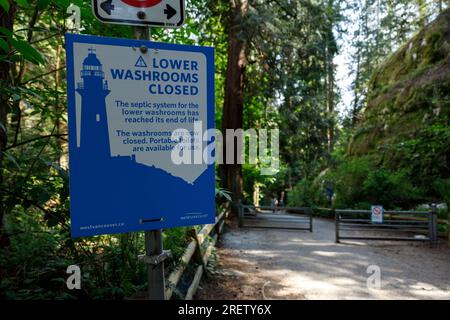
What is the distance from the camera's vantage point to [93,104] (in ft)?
6.01

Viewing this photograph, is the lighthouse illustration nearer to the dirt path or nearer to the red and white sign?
the red and white sign

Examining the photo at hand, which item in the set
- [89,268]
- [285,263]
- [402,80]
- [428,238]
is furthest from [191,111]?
[402,80]

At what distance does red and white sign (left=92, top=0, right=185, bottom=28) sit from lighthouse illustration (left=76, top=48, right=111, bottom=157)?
259 millimetres

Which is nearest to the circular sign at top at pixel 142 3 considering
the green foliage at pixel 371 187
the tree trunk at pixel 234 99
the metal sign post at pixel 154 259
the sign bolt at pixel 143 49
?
the metal sign post at pixel 154 259

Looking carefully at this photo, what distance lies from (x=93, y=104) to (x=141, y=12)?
0.59 m

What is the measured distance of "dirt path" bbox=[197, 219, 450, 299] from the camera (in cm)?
568

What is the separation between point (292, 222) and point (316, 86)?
6.94m

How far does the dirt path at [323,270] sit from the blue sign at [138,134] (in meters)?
4.01

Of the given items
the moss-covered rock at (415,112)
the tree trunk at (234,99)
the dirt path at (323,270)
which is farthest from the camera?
the tree trunk at (234,99)

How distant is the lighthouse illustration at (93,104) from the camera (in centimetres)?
182

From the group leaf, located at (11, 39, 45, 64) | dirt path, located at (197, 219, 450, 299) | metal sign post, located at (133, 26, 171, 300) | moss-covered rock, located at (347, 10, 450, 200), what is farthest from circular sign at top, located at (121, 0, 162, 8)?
moss-covered rock, located at (347, 10, 450, 200)

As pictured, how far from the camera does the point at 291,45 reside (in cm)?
1439

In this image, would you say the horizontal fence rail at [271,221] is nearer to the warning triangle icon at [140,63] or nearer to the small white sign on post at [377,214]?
the small white sign on post at [377,214]
